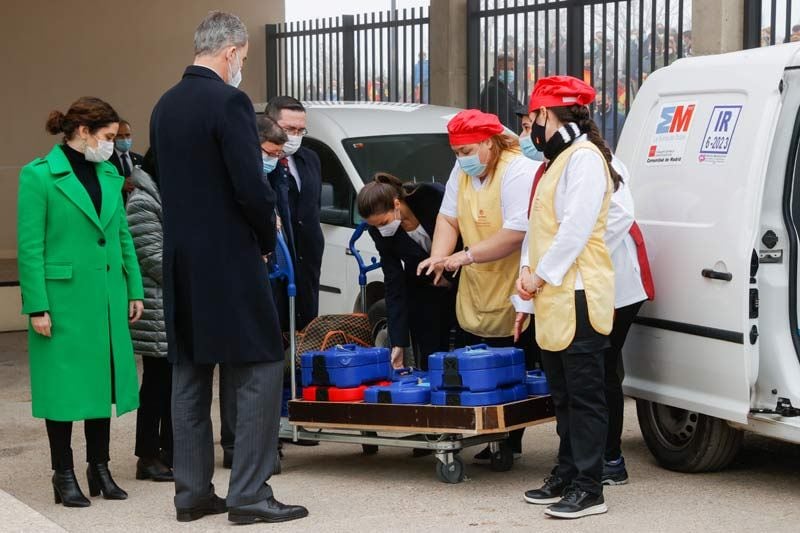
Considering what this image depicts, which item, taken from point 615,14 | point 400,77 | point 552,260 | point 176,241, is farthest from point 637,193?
point 400,77

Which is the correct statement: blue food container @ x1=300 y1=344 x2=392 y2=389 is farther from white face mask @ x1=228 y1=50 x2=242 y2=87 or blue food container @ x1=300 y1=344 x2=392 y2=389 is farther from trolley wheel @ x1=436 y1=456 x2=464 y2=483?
white face mask @ x1=228 y1=50 x2=242 y2=87

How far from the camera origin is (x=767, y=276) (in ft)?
19.6

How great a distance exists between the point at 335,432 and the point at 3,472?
67.4 inches

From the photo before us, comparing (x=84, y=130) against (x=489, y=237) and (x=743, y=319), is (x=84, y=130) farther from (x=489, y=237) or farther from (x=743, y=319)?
(x=743, y=319)

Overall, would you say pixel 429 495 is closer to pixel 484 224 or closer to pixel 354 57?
pixel 484 224

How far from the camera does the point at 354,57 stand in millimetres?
16312

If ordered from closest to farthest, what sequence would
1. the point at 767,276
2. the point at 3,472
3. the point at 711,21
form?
the point at 767,276 → the point at 3,472 → the point at 711,21

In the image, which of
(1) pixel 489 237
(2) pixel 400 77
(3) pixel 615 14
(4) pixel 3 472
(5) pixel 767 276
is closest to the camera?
(5) pixel 767 276

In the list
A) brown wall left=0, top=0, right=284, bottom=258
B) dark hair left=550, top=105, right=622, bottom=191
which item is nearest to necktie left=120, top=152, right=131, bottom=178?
dark hair left=550, top=105, right=622, bottom=191

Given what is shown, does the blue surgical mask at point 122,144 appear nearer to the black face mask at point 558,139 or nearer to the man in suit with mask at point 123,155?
the man in suit with mask at point 123,155

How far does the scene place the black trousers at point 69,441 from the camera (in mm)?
6238

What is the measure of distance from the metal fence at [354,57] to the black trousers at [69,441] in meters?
9.14

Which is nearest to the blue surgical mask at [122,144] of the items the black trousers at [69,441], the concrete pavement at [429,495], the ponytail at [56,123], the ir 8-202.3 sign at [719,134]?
the concrete pavement at [429,495]

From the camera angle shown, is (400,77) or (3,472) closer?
(3,472)
